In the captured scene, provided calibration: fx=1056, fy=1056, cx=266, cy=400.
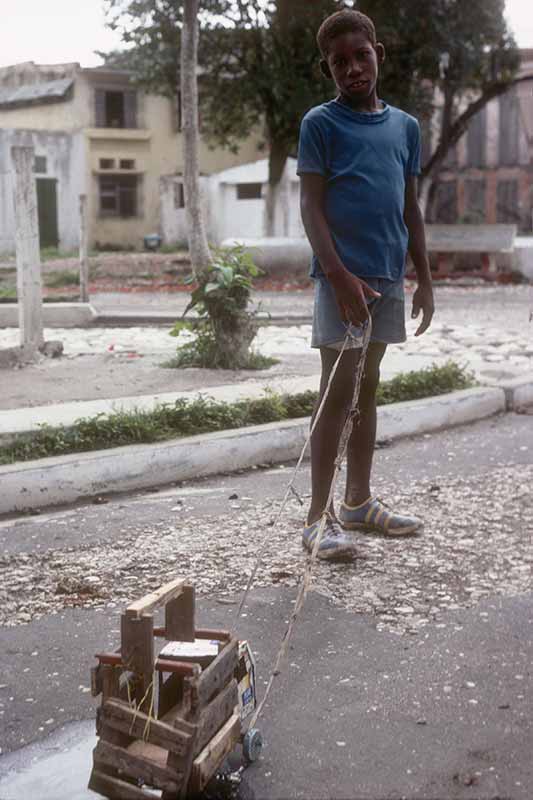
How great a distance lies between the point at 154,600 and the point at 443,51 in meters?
20.8

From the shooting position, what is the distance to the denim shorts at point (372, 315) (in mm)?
3887

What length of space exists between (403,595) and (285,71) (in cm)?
1881

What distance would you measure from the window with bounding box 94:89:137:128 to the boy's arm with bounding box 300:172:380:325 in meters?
35.2

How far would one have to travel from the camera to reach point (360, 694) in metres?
2.91

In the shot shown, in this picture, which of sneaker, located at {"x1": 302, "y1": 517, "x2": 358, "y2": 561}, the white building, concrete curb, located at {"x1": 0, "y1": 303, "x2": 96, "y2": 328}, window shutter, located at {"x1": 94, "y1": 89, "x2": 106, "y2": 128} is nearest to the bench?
concrete curb, located at {"x1": 0, "y1": 303, "x2": 96, "y2": 328}

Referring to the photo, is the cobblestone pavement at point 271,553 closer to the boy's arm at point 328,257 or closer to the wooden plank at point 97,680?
the boy's arm at point 328,257

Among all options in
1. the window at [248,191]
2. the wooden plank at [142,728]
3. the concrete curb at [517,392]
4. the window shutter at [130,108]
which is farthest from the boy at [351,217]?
the window shutter at [130,108]

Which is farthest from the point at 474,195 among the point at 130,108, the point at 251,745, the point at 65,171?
the point at 251,745

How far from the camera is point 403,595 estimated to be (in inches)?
144

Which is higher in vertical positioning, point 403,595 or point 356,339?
point 356,339

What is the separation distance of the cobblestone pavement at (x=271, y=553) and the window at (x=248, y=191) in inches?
1179

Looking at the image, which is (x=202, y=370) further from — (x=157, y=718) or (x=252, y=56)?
(x=252, y=56)

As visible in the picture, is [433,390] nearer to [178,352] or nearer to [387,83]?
[178,352]

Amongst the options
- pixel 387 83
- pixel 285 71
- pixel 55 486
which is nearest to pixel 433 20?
pixel 387 83
